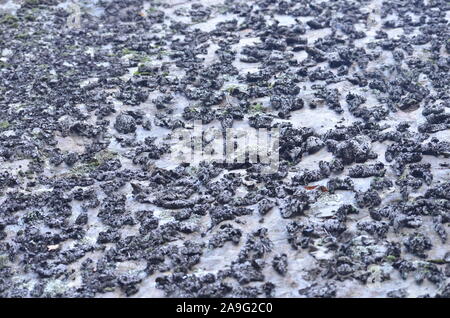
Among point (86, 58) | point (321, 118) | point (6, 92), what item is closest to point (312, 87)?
point (321, 118)

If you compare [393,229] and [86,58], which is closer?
[393,229]

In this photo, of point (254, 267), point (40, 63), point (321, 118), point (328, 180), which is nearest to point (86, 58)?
point (40, 63)

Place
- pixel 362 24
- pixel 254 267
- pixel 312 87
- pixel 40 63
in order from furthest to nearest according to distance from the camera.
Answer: pixel 362 24, pixel 40 63, pixel 312 87, pixel 254 267

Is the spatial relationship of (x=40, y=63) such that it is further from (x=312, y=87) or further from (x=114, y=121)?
(x=312, y=87)

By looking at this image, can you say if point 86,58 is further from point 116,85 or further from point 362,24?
point 362,24
